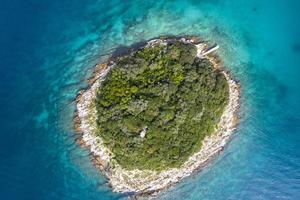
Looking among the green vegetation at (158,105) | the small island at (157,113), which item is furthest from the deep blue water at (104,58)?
the green vegetation at (158,105)

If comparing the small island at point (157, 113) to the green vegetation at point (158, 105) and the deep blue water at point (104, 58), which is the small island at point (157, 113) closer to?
the green vegetation at point (158, 105)

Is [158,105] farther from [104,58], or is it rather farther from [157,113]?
[104,58]

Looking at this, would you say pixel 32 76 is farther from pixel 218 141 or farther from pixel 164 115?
pixel 218 141

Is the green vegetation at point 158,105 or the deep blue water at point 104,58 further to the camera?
the deep blue water at point 104,58

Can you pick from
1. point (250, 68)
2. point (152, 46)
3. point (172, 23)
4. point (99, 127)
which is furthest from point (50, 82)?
point (250, 68)

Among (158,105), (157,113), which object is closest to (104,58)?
(158,105)
